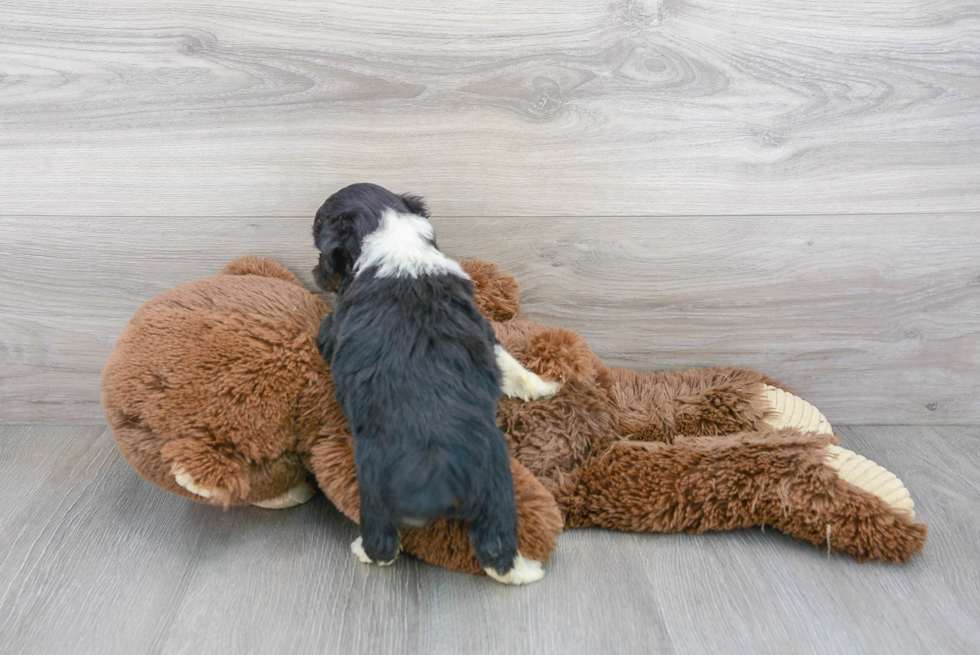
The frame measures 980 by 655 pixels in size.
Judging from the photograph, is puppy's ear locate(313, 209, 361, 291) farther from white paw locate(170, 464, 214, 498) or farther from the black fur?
white paw locate(170, 464, 214, 498)

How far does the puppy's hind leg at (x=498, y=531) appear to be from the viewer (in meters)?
0.86

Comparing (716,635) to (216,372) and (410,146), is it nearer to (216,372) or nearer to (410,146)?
(216,372)

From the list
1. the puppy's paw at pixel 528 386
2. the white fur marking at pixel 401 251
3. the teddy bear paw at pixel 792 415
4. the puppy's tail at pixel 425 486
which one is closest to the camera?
the puppy's tail at pixel 425 486

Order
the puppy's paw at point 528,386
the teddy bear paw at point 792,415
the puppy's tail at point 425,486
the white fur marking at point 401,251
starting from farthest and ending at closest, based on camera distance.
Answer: the teddy bear paw at point 792,415
the puppy's paw at point 528,386
the white fur marking at point 401,251
the puppy's tail at point 425,486

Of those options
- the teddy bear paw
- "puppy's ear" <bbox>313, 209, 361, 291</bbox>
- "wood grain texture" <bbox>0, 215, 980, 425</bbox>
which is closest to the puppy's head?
"puppy's ear" <bbox>313, 209, 361, 291</bbox>

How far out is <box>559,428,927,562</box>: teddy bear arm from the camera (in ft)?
3.13

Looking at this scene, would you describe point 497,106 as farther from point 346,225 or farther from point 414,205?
point 346,225

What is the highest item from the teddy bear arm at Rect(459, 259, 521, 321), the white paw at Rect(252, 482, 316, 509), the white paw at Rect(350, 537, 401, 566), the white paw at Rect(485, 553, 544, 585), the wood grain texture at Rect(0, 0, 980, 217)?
the wood grain texture at Rect(0, 0, 980, 217)

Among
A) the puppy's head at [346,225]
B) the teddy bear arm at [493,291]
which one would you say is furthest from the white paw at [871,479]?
the puppy's head at [346,225]

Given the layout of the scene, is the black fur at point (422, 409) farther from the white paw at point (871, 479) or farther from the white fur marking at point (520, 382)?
the white paw at point (871, 479)

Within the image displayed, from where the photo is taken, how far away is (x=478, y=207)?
47.1 inches

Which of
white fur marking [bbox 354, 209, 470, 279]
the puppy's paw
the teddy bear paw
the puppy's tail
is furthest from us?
the teddy bear paw

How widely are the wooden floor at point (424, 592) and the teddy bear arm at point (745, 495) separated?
3 centimetres

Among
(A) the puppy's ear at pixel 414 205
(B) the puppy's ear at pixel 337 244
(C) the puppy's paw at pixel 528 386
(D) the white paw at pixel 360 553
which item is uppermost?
(A) the puppy's ear at pixel 414 205
